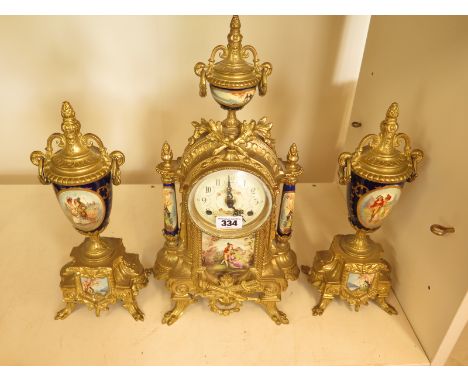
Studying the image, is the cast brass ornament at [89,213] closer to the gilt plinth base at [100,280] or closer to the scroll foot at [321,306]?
the gilt plinth base at [100,280]

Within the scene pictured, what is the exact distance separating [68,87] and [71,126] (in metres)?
0.75

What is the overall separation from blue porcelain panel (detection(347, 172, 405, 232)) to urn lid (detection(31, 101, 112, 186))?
741 millimetres

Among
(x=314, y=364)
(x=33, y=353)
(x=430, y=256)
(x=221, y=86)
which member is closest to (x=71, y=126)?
(x=221, y=86)

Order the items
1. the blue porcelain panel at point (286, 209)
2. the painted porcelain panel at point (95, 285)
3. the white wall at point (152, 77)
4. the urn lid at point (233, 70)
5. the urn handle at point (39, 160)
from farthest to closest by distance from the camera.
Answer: the white wall at point (152, 77), the painted porcelain panel at point (95, 285), the blue porcelain panel at point (286, 209), the urn handle at point (39, 160), the urn lid at point (233, 70)

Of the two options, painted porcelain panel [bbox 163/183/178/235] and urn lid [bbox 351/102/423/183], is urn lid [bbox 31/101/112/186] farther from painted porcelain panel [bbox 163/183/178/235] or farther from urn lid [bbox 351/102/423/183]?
urn lid [bbox 351/102/423/183]

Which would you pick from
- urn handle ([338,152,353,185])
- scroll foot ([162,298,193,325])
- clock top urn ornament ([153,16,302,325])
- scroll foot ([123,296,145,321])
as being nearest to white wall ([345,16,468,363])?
urn handle ([338,152,353,185])

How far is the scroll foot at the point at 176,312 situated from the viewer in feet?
4.66

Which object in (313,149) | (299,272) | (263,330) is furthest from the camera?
(313,149)

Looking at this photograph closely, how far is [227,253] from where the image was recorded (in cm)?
138

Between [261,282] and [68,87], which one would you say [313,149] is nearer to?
[261,282]

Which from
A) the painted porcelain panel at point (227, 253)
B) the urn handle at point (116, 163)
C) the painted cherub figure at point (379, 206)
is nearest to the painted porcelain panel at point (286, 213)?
the painted porcelain panel at point (227, 253)

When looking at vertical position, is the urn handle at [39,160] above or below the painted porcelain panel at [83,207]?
above

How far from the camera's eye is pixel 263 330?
4.62ft

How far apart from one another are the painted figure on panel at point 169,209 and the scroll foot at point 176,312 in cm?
25
